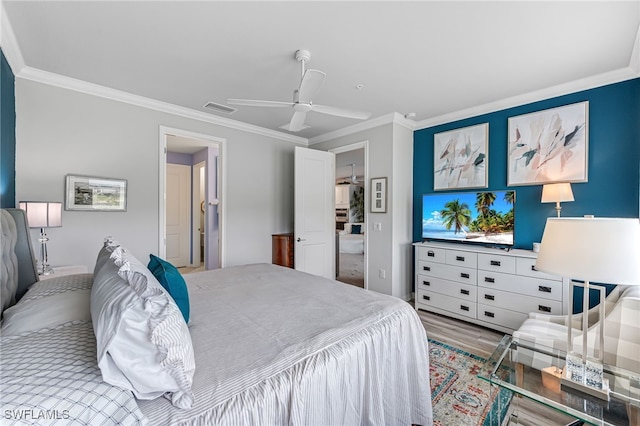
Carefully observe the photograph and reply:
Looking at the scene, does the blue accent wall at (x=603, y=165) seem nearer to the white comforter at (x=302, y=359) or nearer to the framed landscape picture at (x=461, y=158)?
the framed landscape picture at (x=461, y=158)

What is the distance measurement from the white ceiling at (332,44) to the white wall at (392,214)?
861mm

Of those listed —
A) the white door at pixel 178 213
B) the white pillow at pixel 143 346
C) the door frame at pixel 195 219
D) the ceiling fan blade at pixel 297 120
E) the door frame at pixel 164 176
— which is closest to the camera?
the white pillow at pixel 143 346

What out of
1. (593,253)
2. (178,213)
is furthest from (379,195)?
(178,213)

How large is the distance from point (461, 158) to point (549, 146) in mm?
889

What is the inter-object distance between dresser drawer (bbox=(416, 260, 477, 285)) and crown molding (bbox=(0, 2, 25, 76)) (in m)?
4.32

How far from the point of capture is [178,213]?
6004mm

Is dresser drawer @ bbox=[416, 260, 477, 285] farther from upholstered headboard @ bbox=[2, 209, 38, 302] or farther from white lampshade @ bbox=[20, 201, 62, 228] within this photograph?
white lampshade @ bbox=[20, 201, 62, 228]

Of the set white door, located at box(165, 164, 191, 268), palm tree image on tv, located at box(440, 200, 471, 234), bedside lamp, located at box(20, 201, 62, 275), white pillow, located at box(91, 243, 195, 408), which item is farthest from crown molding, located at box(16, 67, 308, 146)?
white pillow, located at box(91, 243, 195, 408)

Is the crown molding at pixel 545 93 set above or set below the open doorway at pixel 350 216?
above

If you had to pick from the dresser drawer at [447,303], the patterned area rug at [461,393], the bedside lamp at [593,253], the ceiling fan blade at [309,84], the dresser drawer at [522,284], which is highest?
the ceiling fan blade at [309,84]

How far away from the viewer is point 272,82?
2.73m

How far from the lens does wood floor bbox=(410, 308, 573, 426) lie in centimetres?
172

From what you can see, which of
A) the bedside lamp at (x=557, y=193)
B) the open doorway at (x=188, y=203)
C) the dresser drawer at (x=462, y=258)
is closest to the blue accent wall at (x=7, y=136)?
the open doorway at (x=188, y=203)

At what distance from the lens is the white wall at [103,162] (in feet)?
8.37
